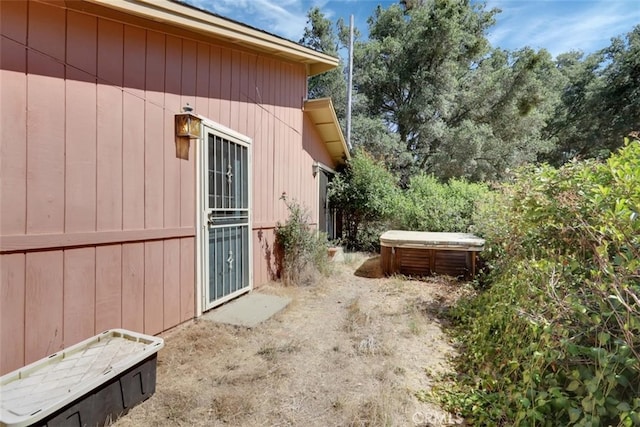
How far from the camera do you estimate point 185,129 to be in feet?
10.1

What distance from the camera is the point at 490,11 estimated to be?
15430 millimetres

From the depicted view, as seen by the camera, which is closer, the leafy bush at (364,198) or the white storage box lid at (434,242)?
the white storage box lid at (434,242)

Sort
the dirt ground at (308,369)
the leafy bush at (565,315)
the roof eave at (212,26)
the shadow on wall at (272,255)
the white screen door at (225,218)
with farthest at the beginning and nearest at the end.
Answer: the shadow on wall at (272,255), the white screen door at (225,218), the roof eave at (212,26), the dirt ground at (308,369), the leafy bush at (565,315)

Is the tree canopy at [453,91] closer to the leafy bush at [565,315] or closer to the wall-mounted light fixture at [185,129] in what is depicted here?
the leafy bush at [565,315]

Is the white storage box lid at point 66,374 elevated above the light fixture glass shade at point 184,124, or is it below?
below

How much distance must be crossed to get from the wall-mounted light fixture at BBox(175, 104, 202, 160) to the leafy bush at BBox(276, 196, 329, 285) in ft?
6.95

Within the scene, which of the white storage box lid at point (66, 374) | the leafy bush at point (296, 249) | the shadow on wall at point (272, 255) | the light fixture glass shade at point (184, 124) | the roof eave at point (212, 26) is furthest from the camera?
the leafy bush at point (296, 249)

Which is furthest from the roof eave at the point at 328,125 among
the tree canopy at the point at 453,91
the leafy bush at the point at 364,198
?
the tree canopy at the point at 453,91

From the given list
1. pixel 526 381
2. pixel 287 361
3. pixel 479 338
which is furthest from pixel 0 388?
pixel 479 338

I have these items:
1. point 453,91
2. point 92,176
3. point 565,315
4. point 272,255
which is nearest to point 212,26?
point 92,176

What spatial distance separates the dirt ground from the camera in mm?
1959

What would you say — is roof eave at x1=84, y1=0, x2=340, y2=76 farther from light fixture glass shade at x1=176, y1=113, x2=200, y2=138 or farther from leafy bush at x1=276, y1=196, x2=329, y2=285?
leafy bush at x1=276, y1=196, x2=329, y2=285

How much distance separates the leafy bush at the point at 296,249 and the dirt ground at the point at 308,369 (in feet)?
2.90

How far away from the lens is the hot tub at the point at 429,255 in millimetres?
5098
